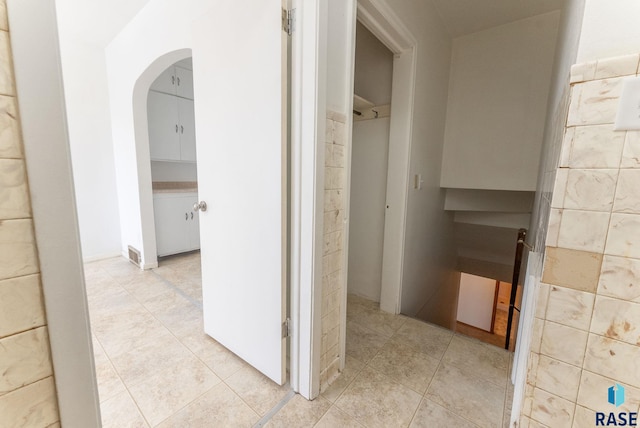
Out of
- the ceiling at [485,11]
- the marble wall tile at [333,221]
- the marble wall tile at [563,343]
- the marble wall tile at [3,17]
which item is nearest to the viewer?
the marble wall tile at [3,17]

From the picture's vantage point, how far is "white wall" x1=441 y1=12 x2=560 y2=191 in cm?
238

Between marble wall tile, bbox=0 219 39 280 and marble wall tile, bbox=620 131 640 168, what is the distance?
4.36 feet

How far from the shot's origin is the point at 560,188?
70 centimetres

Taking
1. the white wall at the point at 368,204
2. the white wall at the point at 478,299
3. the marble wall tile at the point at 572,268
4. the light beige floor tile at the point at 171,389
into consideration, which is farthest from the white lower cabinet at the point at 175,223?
the white wall at the point at 478,299

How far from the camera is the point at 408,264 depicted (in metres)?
2.25

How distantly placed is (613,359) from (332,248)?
1.00 meters

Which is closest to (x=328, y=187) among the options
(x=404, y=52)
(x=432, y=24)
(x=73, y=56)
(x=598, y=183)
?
(x=598, y=183)

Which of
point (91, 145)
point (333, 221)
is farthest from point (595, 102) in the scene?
point (91, 145)

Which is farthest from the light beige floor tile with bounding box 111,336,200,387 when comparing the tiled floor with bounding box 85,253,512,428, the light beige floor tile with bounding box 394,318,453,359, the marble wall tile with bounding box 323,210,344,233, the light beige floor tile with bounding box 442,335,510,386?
the light beige floor tile with bounding box 442,335,510,386

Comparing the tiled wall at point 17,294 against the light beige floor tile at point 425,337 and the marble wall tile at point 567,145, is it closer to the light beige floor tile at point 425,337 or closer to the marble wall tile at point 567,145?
the marble wall tile at point 567,145

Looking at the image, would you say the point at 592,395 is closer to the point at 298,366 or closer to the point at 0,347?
the point at 298,366

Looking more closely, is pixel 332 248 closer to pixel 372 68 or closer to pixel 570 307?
pixel 570 307

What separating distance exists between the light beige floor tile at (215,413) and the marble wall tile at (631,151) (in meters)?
1.64

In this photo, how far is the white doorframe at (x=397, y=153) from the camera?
176cm
